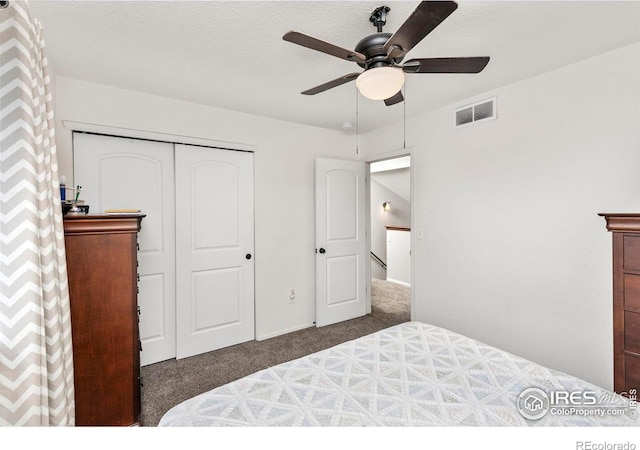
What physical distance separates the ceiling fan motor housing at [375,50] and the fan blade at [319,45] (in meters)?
0.03

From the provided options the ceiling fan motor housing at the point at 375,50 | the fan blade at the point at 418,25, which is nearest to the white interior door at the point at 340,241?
the ceiling fan motor housing at the point at 375,50

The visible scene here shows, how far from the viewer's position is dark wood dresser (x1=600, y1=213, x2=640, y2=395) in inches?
60.4

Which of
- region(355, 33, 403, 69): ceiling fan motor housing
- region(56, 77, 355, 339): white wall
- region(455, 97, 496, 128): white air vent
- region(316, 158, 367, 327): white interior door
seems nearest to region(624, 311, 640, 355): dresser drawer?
region(455, 97, 496, 128): white air vent

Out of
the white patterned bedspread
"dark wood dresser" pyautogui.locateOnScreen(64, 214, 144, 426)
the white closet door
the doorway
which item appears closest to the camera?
the white patterned bedspread

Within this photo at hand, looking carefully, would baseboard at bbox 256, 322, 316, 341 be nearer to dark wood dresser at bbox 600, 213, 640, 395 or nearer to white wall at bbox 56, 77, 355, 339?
white wall at bbox 56, 77, 355, 339

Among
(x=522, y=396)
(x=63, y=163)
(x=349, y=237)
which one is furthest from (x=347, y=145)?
(x=522, y=396)

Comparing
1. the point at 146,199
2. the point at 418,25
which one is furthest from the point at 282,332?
the point at 418,25

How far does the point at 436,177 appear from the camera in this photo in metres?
2.98

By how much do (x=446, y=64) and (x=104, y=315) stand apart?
224 cm

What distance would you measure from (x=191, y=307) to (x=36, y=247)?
1.80m

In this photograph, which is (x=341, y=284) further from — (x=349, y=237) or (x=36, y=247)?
(x=36, y=247)

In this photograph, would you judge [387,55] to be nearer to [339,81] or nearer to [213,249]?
[339,81]

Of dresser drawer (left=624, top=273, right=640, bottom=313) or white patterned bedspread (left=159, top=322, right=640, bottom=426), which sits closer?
white patterned bedspread (left=159, top=322, right=640, bottom=426)

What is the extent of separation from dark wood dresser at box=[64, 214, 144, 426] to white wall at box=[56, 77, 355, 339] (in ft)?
3.99
